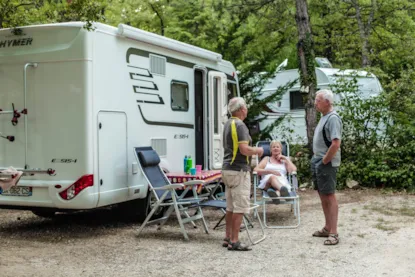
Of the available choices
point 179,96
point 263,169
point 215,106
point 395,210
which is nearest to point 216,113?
point 215,106

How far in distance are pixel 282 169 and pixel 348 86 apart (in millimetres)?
3841

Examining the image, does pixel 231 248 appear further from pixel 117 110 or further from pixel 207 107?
pixel 207 107

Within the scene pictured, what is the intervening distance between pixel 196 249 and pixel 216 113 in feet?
11.5

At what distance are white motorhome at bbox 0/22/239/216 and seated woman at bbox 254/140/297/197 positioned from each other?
5.15 feet

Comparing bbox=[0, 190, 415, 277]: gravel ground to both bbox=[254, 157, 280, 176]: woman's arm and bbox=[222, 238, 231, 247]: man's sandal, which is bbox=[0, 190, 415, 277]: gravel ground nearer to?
bbox=[222, 238, 231, 247]: man's sandal

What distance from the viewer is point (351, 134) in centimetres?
1052

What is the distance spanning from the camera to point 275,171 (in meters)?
7.15

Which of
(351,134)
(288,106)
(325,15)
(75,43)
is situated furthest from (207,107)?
(325,15)

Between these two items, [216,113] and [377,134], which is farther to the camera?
[377,134]

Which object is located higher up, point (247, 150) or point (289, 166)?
point (247, 150)

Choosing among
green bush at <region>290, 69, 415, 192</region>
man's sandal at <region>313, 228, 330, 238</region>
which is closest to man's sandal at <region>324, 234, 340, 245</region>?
man's sandal at <region>313, 228, 330, 238</region>

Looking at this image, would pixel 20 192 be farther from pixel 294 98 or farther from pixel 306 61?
pixel 294 98

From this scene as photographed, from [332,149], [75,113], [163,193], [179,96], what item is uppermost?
[179,96]

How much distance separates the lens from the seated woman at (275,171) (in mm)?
6949
